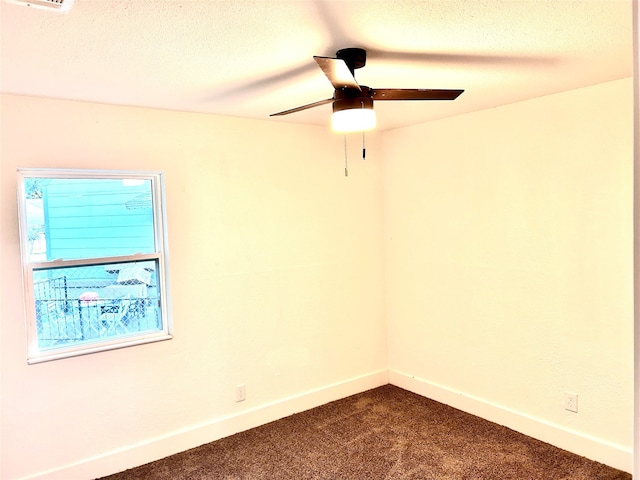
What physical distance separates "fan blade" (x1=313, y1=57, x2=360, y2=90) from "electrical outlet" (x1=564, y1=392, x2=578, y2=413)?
2.45 metres

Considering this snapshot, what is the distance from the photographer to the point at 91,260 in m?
2.85

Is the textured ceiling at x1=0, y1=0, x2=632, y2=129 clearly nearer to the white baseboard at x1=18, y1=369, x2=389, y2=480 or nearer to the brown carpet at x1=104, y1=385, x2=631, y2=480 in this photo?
the white baseboard at x1=18, y1=369, x2=389, y2=480

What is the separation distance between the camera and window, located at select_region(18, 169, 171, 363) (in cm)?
268

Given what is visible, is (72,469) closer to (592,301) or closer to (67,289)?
(67,289)

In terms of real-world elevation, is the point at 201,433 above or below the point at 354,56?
below

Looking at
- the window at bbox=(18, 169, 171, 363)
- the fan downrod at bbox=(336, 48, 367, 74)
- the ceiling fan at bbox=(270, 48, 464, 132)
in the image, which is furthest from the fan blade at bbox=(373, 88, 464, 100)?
the window at bbox=(18, 169, 171, 363)

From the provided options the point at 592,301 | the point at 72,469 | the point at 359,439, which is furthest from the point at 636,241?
the point at 72,469

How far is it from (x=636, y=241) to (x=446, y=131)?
3133 mm

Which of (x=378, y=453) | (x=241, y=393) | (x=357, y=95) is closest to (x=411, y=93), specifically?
(x=357, y=95)

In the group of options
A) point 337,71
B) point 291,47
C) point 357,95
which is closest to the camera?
point 337,71

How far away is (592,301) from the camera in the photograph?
284 cm

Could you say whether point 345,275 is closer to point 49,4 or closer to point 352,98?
point 352,98

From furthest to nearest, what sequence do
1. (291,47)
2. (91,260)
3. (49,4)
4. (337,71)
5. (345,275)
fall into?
1. (345,275)
2. (91,260)
3. (291,47)
4. (337,71)
5. (49,4)

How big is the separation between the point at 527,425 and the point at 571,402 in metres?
0.39
